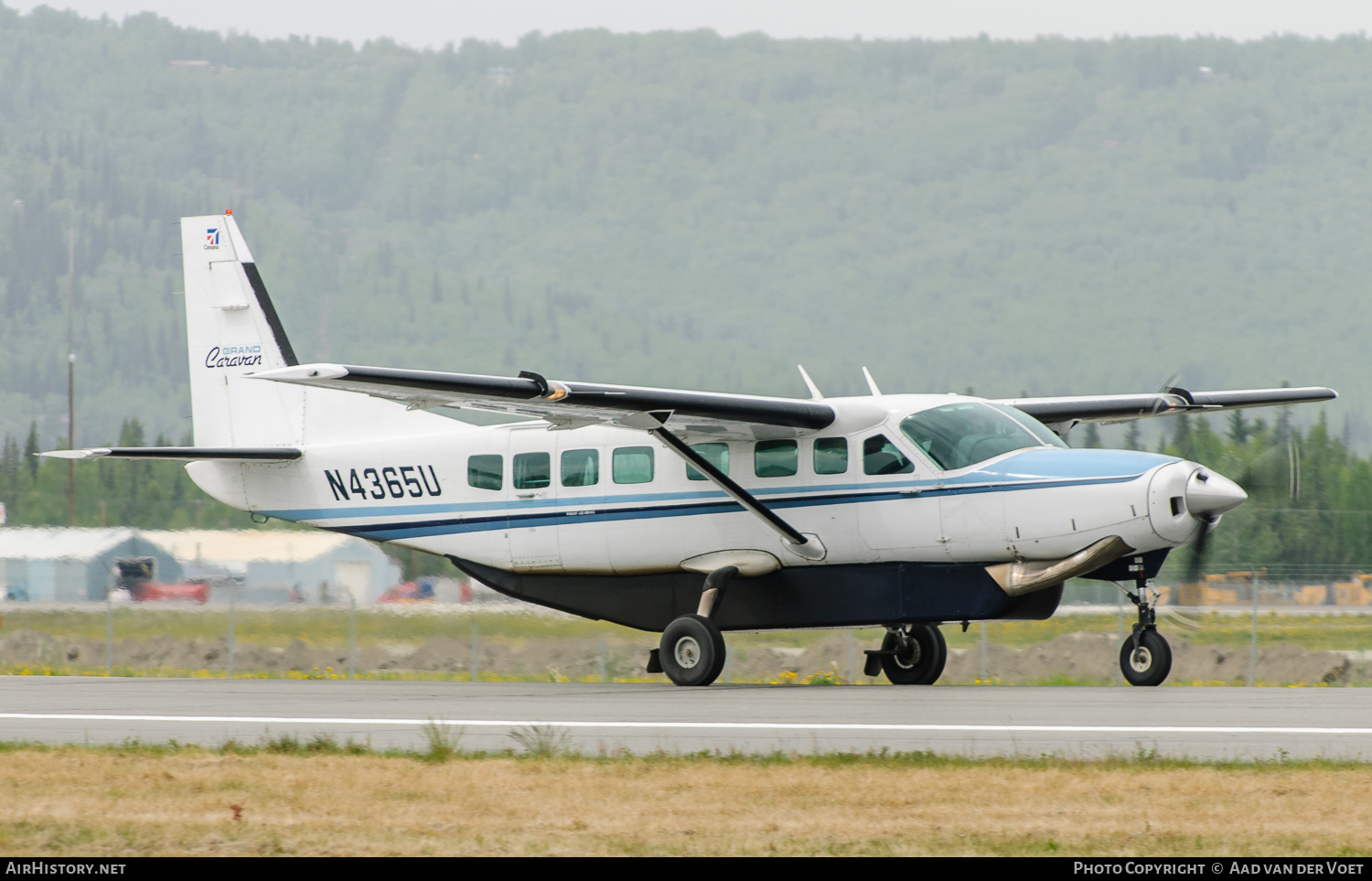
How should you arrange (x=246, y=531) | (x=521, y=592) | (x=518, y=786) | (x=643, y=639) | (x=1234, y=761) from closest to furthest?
(x=518, y=786)
(x=1234, y=761)
(x=521, y=592)
(x=643, y=639)
(x=246, y=531)

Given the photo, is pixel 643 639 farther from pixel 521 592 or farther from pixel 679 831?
pixel 679 831

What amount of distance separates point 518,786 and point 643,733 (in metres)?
3.05

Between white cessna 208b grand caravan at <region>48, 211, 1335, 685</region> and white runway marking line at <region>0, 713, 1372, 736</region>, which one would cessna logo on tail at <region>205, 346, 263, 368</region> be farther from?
white runway marking line at <region>0, 713, 1372, 736</region>

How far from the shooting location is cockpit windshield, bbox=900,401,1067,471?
57.8ft

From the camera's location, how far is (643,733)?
12.3 meters

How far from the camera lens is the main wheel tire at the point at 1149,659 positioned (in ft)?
56.4

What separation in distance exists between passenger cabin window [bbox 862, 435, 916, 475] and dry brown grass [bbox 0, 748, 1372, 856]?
7.93m

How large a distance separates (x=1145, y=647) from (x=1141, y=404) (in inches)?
Result: 171

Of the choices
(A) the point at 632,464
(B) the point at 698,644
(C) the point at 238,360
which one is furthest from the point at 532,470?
(C) the point at 238,360

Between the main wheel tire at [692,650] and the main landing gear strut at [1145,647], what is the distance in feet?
14.8

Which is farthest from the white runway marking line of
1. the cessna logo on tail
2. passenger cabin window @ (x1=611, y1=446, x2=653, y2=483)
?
the cessna logo on tail

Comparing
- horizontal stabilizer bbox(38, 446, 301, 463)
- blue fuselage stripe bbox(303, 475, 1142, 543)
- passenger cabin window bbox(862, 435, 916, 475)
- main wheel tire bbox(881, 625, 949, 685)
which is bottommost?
main wheel tire bbox(881, 625, 949, 685)

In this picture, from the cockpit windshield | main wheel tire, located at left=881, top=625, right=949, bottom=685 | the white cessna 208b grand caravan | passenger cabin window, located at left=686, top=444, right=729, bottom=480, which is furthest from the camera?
main wheel tire, located at left=881, top=625, right=949, bottom=685
